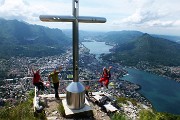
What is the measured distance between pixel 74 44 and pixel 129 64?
545 ft

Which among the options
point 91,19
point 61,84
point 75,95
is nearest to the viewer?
point 91,19

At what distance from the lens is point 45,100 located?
11.3m

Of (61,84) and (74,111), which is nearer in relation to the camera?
(74,111)

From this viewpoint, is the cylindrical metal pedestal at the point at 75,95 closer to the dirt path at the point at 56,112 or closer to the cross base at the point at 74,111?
the cross base at the point at 74,111

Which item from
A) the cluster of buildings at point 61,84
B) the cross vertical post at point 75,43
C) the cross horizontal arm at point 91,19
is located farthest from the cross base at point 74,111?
the cross horizontal arm at point 91,19

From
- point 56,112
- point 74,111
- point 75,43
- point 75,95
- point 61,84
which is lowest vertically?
point 61,84

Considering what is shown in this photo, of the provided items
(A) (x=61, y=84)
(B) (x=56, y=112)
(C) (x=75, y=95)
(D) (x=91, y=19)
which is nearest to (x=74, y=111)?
(C) (x=75, y=95)

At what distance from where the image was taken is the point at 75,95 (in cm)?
947

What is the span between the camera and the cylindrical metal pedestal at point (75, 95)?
946 centimetres

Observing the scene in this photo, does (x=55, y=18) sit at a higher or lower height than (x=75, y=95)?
higher

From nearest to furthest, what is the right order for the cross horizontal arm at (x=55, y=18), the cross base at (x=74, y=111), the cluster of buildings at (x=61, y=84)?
the cross horizontal arm at (x=55, y=18), the cross base at (x=74, y=111), the cluster of buildings at (x=61, y=84)

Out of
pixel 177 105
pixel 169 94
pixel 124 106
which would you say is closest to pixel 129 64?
pixel 169 94

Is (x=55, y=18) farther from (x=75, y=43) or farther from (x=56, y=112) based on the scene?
(x=56, y=112)

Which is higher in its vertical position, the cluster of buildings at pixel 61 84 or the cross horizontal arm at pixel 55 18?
the cross horizontal arm at pixel 55 18
